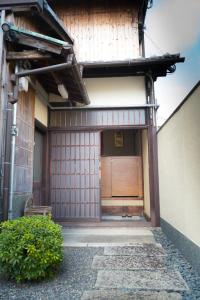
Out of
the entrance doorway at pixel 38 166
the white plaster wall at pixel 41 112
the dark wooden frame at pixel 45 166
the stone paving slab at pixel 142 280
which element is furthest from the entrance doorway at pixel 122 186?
the stone paving slab at pixel 142 280

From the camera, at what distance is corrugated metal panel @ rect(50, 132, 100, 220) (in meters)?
5.68

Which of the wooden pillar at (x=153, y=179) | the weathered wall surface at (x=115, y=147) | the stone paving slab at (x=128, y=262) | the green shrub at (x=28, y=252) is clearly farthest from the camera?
the weathered wall surface at (x=115, y=147)

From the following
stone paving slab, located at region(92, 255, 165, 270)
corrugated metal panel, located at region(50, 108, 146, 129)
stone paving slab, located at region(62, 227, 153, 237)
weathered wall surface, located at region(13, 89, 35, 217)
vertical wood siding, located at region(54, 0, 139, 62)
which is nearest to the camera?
stone paving slab, located at region(92, 255, 165, 270)

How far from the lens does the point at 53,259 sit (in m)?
2.52

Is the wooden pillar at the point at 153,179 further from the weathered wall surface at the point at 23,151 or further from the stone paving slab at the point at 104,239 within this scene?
the weathered wall surface at the point at 23,151

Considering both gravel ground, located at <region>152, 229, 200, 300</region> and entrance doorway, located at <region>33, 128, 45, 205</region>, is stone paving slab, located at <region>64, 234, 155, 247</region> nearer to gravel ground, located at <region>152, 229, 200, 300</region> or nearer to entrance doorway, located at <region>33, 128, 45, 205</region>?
gravel ground, located at <region>152, 229, 200, 300</region>

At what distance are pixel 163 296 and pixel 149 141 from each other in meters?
3.77

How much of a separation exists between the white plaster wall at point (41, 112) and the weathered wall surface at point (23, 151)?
34cm

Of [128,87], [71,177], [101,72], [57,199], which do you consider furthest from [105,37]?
[57,199]

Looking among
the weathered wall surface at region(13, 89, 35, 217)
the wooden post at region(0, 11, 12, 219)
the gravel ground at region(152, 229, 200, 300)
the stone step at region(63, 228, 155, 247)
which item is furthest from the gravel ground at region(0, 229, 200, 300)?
the weathered wall surface at region(13, 89, 35, 217)

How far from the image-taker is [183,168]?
3.33m

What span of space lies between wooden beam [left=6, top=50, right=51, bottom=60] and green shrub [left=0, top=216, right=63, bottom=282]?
2468 millimetres

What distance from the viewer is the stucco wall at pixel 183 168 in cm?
279

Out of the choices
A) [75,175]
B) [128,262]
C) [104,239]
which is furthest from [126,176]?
[128,262]
